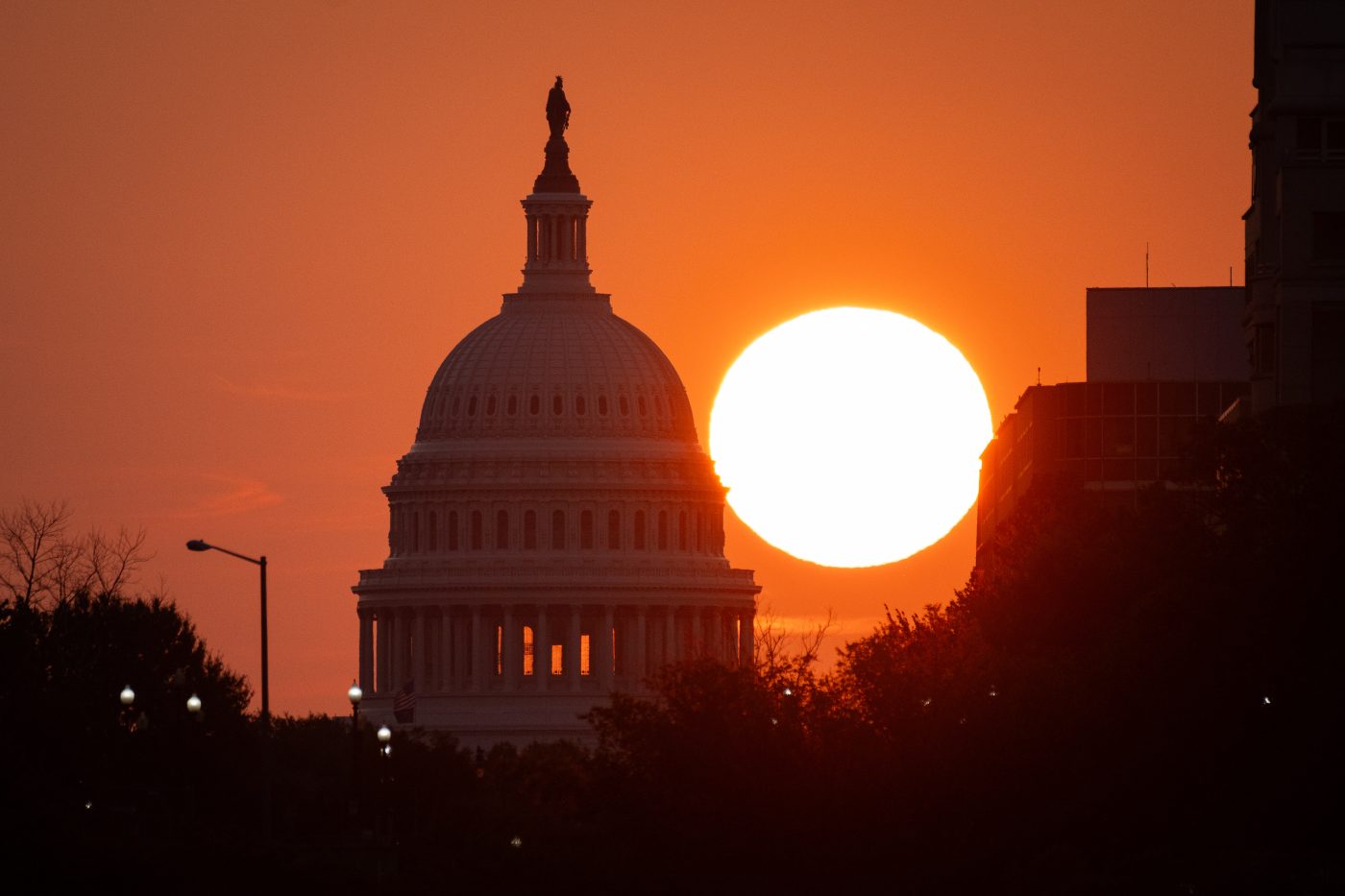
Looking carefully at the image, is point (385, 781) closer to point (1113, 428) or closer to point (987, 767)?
point (1113, 428)

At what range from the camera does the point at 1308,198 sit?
3930 inches

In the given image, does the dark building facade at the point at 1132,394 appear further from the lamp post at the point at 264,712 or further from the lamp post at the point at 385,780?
the lamp post at the point at 264,712

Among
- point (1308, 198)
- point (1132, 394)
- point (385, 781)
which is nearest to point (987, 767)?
point (1308, 198)

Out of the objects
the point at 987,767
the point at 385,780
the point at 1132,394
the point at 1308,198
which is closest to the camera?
the point at 987,767

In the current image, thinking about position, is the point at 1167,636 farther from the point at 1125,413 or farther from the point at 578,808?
the point at 1125,413

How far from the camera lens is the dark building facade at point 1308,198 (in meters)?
99.6

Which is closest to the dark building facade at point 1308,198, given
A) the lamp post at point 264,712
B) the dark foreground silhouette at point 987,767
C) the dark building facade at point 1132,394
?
the dark foreground silhouette at point 987,767

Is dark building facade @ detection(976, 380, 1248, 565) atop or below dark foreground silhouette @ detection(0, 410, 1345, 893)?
atop

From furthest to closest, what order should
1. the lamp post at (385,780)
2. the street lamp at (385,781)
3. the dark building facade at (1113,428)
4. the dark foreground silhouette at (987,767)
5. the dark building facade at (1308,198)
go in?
the dark building facade at (1113,428)
the street lamp at (385,781)
the lamp post at (385,780)
the dark building facade at (1308,198)
the dark foreground silhouette at (987,767)

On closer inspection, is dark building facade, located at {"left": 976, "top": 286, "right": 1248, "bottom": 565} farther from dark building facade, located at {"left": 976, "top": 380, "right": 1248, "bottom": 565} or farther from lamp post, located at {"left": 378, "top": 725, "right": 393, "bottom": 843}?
lamp post, located at {"left": 378, "top": 725, "right": 393, "bottom": 843}

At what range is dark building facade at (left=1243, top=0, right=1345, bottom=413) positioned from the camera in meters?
99.6

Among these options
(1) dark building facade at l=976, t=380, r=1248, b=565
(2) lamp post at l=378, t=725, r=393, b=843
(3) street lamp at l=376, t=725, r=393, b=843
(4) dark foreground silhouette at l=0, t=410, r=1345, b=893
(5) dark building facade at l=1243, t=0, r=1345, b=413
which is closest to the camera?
(4) dark foreground silhouette at l=0, t=410, r=1345, b=893

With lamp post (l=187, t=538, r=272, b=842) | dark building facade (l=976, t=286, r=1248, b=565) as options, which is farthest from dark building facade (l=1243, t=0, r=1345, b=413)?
dark building facade (l=976, t=286, r=1248, b=565)

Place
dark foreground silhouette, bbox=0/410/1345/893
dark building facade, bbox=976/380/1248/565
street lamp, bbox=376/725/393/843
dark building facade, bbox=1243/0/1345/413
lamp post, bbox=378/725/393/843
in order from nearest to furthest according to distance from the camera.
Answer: dark foreground silhouette, bbox=0/410/1345/893 < dark building facade, bbox=1243/0/1345/413 < lamp post, bbox=378/725/393/843 < street lamp, bbox=376/725/393/843 < dark building facade, bbox=976/380/1248/565
